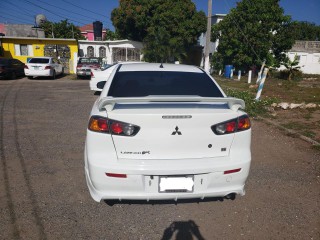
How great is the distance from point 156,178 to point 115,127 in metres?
0.63

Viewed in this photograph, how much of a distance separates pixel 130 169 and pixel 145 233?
80 centimetres

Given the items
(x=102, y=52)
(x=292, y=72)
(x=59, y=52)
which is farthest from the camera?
(x=102, y=52)

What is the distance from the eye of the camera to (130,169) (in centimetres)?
251

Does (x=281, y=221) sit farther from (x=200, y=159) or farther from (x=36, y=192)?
(x=36, y=192)

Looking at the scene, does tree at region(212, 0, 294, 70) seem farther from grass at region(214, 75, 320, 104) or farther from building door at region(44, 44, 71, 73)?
building door at region(44, 44, 71, 73)

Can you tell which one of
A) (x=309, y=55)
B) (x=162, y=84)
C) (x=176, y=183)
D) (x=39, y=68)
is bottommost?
(x=176, y=183)

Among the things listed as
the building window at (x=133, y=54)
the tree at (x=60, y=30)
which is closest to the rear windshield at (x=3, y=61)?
the building window at (x=133, y=54)

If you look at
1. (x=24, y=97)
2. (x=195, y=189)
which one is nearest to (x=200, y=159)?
(x=195, y=189)

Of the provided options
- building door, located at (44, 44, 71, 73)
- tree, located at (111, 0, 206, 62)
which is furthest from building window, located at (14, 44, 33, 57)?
tree, located at (111, 0, 206, 62)

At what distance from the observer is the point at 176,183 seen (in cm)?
260

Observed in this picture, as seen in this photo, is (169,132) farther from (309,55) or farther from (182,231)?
(309,55)

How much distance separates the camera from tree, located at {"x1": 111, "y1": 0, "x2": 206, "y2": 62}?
1059 inches

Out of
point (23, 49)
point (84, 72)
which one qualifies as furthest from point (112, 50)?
point (84, 72)

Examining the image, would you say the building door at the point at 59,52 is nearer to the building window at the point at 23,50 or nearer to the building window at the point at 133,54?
the building window at the point at 23,50
